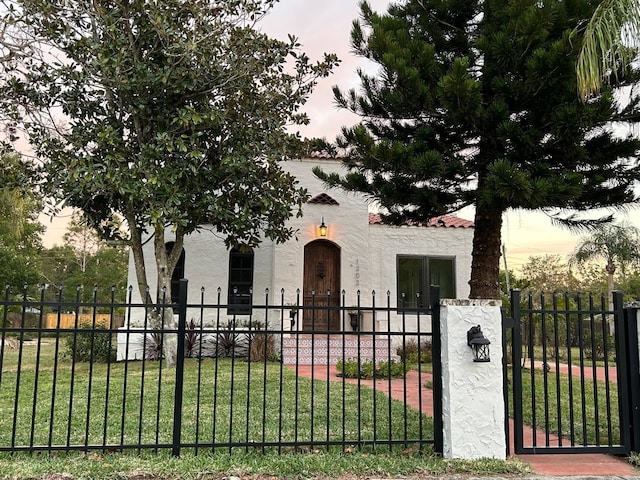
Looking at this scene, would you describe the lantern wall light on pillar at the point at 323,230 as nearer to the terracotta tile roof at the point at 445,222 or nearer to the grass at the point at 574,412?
the terracotta tile roof at the point at 445,222

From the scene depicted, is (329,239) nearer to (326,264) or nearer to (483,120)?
(326,264)

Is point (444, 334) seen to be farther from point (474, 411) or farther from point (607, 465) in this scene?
point (607, 465)

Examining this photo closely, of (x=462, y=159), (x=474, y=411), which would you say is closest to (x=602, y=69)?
(x=462, y=159)

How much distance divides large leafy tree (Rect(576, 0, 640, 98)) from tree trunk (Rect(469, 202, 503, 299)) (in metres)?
2.81

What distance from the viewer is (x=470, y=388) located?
4.91 metres

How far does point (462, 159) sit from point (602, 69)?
2500 mm

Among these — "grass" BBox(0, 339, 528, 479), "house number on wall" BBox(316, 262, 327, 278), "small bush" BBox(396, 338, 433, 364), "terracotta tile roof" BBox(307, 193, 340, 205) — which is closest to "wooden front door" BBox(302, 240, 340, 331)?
"house number on wall" BBox(316, 262, 327, 278)

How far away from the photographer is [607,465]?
493 centimetres

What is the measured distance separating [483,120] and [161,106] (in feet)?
21.5

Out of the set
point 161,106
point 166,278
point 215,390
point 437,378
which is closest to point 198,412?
point 215,390

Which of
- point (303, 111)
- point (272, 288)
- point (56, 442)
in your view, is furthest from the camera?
point (272, 288)

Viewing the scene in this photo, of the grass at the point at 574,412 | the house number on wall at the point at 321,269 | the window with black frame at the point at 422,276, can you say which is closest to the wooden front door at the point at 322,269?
the house number on wall at the point at 321,269

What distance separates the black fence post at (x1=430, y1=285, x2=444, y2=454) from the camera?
198 inches

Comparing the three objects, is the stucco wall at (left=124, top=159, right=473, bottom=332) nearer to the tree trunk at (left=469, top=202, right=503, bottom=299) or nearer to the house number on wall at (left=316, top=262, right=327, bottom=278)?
the house number on wall at (left=316, top=262, right=327, bottom=278)
